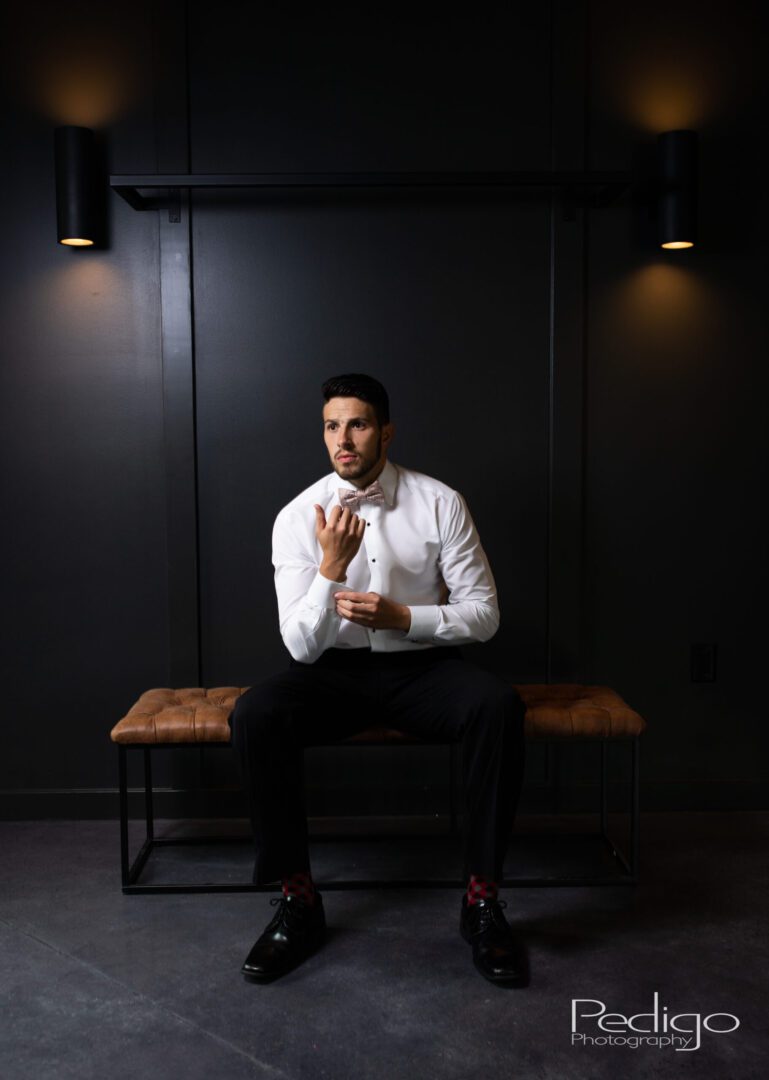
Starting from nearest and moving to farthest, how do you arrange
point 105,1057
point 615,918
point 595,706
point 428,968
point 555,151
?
point 105,1057, point 428,968, point 615,918, point 595,706, point 555,151

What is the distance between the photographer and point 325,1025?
2.23 meters

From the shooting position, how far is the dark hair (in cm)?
292

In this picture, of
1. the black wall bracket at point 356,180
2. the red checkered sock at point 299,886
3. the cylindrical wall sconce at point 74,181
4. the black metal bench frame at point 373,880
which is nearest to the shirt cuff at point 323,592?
the black metal bench frame at point 373,880

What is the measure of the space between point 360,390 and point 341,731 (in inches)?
38.2

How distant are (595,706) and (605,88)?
2027 mm

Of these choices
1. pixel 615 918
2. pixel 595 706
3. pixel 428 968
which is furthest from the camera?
pixel 595 706

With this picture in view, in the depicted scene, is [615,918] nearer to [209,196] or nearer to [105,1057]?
[105,1057]

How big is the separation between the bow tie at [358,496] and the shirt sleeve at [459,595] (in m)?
0.20

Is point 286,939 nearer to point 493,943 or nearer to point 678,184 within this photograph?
point 493,943

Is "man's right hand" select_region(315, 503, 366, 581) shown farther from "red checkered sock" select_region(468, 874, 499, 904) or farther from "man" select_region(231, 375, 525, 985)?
"red checkered sock" select_region(468, 874, 499, 904)

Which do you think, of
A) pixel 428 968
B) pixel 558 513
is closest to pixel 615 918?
pixel 428 968

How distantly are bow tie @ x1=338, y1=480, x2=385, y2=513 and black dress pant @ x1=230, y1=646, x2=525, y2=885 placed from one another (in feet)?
1.66

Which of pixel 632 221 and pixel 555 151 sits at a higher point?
pixel 555 151

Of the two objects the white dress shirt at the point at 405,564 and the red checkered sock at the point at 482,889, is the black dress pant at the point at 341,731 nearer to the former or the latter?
the red checkered sock at the point at 482,889
